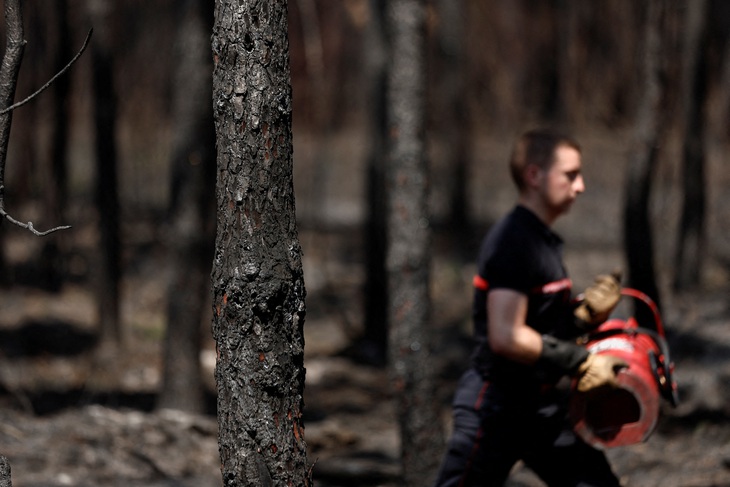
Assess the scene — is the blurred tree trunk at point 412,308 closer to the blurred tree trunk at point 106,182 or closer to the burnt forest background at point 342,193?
the burnt forest background at point 342,193

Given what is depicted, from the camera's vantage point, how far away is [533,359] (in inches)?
161

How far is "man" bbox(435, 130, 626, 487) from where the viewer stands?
4.12 meters

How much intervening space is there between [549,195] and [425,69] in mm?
2026

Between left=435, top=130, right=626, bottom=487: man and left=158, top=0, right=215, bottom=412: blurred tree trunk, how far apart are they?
413cm

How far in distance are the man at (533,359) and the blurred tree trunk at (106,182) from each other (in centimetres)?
777

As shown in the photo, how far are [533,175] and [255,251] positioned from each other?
5.08 feet

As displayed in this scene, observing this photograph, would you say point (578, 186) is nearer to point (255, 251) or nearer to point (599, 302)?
point (599, 302)

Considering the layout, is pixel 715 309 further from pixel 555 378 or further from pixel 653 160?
pixel 555 378

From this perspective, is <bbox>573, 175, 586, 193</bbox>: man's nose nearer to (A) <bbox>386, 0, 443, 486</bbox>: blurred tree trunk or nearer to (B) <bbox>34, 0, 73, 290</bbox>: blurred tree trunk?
(A) <bbox>386, 0, 443, 486</bbox>: blurred tree trunk

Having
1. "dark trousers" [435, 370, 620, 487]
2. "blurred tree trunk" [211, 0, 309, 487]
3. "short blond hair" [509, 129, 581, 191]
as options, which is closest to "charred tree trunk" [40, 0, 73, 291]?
"short blond hair" [509, 129, 581, 191]

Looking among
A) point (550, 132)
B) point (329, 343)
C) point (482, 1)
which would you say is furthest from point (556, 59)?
point (550, 132)

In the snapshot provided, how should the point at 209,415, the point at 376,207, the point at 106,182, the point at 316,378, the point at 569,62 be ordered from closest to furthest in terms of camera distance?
the point at 209,415
the point at 316,378
the point at 106,182
the point at 376,207
the point at 569,62

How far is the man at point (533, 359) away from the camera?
412 centimetres

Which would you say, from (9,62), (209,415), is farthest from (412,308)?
(209,415)
